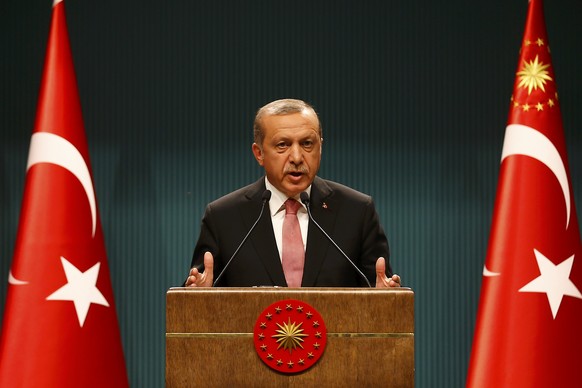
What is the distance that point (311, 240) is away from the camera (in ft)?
8.72

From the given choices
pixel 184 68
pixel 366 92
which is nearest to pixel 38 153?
pixel 184 68

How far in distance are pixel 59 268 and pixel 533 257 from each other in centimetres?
200

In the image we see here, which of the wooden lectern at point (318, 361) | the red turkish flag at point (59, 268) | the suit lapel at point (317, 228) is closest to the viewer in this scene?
the wooden lectern at point (318, 361)

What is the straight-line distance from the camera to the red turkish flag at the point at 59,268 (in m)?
3.39

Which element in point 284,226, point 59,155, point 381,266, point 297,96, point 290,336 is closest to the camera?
point 290,336

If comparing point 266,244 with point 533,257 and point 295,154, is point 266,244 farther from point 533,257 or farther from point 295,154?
point 533,257

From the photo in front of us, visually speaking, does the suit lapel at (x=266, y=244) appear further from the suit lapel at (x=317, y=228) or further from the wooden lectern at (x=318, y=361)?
the wooden lectern at (x=318, y=361)

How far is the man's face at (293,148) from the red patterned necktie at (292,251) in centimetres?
11

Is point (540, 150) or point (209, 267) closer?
point (209, 267)

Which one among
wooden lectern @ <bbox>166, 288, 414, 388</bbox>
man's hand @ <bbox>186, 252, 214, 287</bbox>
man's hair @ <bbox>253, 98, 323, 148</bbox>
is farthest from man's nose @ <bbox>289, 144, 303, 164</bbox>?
wooden lectern @ <bbox>166, 288, 414, 388</bbox>

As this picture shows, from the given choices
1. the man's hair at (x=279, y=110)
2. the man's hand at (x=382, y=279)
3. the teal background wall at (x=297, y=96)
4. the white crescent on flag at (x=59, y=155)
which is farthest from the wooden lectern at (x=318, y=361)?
the teal background wall at (x=297, y=96)

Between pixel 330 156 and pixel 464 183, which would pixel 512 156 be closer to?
pixel 464 183

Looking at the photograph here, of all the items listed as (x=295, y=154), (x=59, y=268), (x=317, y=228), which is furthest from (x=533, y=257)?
(x=59, y=268)

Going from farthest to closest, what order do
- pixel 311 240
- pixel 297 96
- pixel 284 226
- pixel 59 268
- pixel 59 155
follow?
pixel 297 96, pixel 59 155, pixel 59 268, pixel 284 226, pixel 311 240
